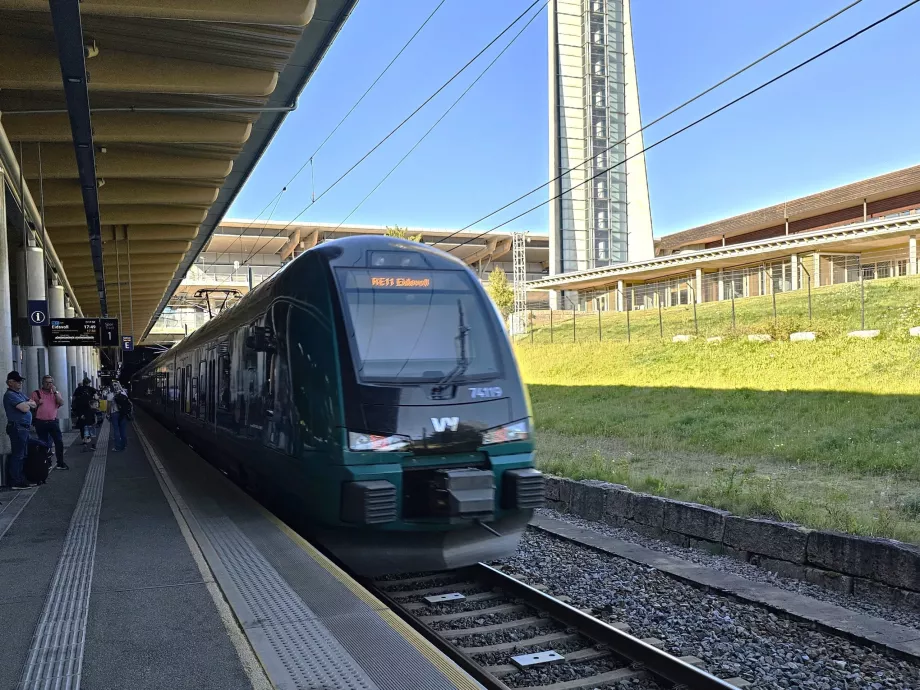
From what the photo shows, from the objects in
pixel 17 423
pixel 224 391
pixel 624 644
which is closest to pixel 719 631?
pixel 624 644

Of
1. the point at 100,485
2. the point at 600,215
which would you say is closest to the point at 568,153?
the point at 600,215

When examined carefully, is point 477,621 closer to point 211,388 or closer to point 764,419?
point 211,388

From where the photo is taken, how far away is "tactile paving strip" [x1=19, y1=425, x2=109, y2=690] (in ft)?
13.4

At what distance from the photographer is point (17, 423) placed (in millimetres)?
11133

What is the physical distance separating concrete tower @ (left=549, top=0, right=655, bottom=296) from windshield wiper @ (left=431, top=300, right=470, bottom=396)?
59.6 m

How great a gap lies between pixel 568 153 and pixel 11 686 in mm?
66629

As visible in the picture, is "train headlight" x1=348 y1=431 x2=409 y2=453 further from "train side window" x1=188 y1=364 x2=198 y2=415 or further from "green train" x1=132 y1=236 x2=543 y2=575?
"train side window" x1=188 y1=364 x2=198 y2=415

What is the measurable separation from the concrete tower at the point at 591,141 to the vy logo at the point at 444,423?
2377 inches

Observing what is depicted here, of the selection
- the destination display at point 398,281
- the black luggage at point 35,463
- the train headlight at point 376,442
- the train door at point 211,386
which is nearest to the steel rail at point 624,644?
the train headlight at point 376,442

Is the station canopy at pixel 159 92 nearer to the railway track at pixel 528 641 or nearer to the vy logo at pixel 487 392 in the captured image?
the vy logo at pixel 487 392

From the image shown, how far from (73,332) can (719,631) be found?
17.8 m

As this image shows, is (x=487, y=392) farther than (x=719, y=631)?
Yes

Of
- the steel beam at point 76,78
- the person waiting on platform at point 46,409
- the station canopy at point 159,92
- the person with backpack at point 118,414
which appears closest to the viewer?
the steel beam at point 76,78

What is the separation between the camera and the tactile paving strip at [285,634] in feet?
13.0
